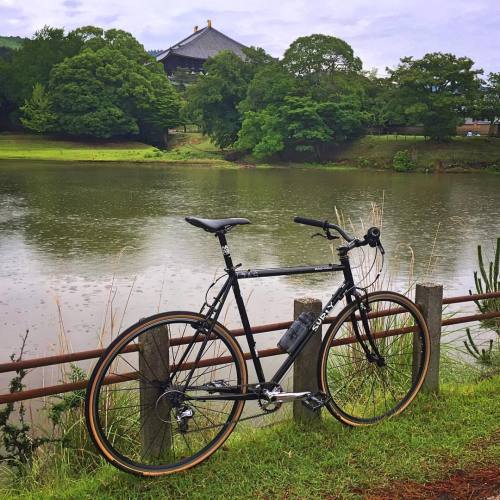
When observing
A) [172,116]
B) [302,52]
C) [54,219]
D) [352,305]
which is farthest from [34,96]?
[352,305]

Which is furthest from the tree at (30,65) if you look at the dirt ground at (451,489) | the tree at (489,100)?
the dirt ground at (451,489)

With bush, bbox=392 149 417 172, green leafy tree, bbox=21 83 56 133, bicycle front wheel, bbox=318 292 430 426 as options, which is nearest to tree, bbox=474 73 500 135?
bush, bbox=392 149 417 172

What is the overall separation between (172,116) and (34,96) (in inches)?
348

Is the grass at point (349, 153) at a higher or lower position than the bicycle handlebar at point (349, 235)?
higher

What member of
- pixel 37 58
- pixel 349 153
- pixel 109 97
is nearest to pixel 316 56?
pixel 349 153

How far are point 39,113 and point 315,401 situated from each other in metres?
40.2

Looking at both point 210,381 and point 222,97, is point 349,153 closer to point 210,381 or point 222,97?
point 222,97

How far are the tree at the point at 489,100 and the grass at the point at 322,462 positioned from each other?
31.1m

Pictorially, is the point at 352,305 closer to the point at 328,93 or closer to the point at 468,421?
the point at 468,421

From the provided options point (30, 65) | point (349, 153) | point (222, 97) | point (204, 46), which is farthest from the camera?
point (204, 46)

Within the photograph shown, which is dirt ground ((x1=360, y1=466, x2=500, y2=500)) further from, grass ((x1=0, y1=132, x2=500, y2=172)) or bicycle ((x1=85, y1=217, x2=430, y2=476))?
grass ((x1=0, y1=132, x2=500, y2=172))

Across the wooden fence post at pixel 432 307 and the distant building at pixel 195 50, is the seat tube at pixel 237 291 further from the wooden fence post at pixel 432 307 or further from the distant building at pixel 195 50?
the distant building at pixel 195 50

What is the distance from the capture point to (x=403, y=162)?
3152cm

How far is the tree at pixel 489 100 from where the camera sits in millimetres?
31625
